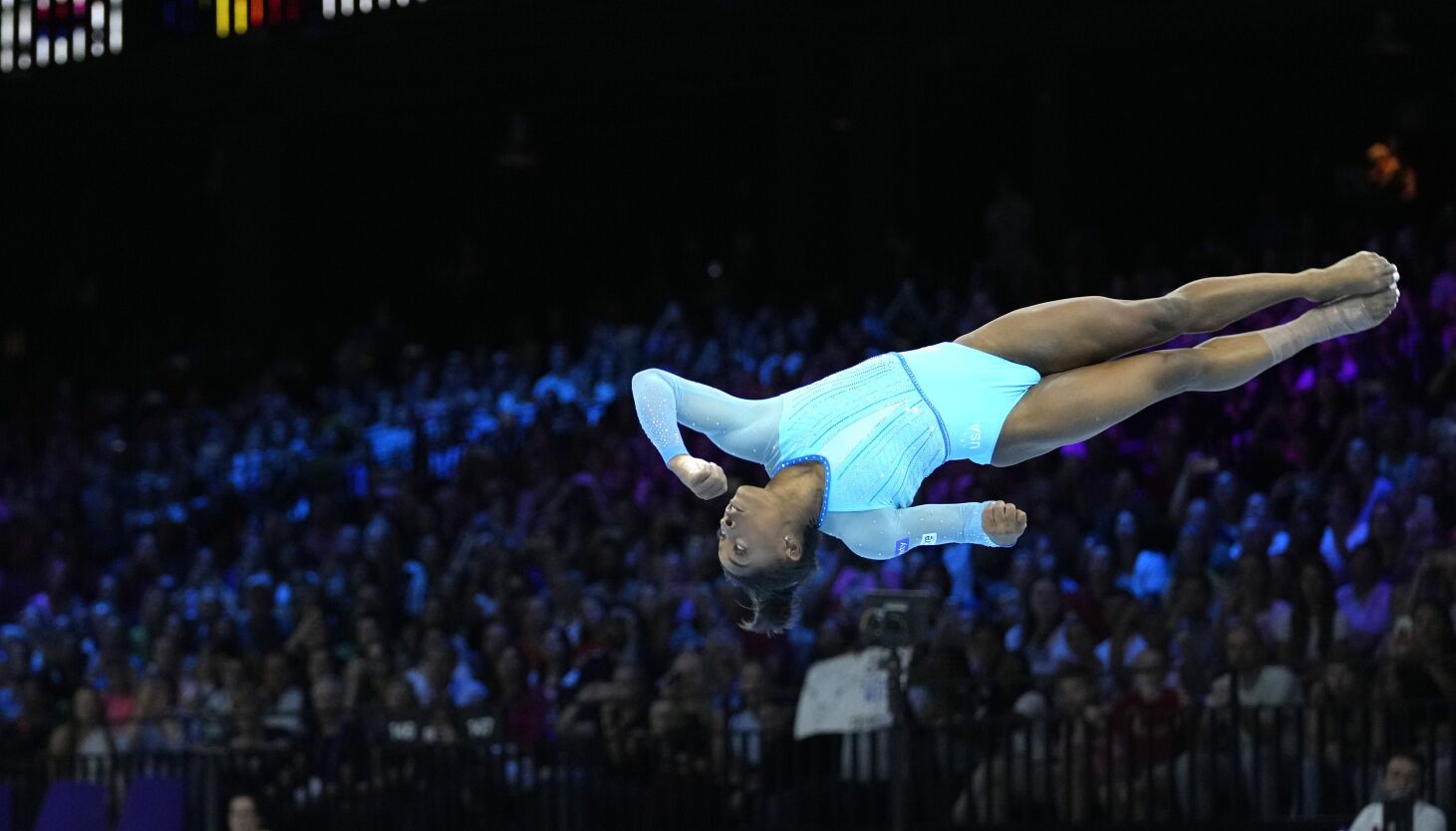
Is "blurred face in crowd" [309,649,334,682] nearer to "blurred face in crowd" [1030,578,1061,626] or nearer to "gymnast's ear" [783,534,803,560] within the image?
"blurred face in crowd" [1030,578,1061,626]

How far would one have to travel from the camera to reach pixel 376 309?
17.8 metres

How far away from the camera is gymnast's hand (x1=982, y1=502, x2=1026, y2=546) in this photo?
231 inches

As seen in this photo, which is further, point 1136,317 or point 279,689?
point 279,689

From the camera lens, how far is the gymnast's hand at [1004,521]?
5871 millimetres

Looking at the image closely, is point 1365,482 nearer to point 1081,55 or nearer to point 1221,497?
point 1221,497

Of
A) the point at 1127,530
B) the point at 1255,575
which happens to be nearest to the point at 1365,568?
the point at 1255,575

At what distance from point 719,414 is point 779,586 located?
21.8 inches

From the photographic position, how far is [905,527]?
20.3ft

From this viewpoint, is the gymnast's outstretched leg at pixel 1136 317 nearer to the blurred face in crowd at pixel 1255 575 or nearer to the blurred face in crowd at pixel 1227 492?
the blurred face in crowd at pixel 1255 575

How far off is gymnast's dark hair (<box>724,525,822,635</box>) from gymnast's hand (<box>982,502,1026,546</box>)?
58 cm

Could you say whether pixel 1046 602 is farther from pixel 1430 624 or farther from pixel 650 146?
pixel 650 146

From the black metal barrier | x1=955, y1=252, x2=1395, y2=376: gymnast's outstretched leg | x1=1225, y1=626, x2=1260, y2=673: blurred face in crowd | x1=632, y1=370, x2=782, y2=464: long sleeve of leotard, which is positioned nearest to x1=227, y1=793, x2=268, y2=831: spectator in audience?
the black metal barrier

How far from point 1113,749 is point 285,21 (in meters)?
8.49

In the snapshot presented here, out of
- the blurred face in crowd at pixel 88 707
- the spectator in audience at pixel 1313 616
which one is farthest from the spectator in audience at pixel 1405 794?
the blurred face in crowd at pixel 88 707
